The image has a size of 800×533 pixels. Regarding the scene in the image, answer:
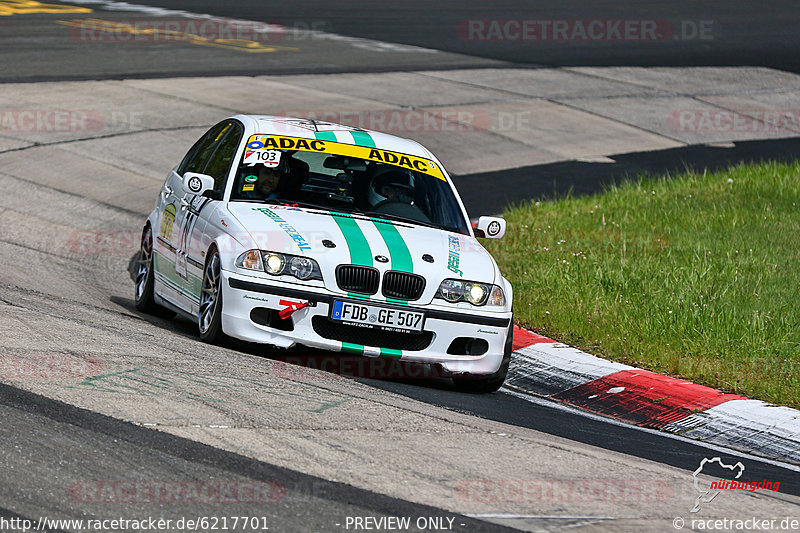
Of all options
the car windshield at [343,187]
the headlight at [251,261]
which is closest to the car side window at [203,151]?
the car windshield at [343,187]

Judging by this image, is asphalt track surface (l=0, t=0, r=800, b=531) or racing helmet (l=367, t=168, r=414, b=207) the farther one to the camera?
racing helmet (l=367, t=168, r=414, b=207)

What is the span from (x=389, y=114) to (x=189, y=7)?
12.3m

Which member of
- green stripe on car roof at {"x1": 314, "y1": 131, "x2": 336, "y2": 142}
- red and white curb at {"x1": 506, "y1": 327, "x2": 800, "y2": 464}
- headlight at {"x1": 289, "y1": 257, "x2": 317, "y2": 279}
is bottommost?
red and white curb at {"x1": 506, "y1": 327, "x2": 800, "y2": 464}

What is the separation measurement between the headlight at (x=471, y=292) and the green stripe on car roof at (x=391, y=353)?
0.43m

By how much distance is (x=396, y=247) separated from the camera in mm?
7816

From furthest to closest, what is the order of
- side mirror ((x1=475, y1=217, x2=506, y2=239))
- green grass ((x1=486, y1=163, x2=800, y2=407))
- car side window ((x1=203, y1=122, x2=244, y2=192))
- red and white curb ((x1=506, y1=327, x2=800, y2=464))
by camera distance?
side mirror ((x1=475, y1=217, x2=506, y2=239))
car side window ((x1=203, y1=122, x2=244, y2=192))
green grass ((x1=486, y1=163, x2=800, y2=407))
red and white curb ((x1=506, y1=327, x2=800, y2=464))

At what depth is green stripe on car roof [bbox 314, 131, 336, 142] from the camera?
29.3 ft

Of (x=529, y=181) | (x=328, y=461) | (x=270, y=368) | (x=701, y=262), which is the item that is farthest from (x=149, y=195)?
(x=328, y=461)

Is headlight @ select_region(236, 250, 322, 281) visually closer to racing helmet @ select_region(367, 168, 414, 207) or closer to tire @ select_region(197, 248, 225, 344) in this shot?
tire @ select_region(197, 248, 225, 344)

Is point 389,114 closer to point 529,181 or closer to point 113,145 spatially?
point 529,181

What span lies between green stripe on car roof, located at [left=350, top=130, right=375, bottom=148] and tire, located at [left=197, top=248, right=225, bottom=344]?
1598mm

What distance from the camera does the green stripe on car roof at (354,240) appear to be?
759 cm

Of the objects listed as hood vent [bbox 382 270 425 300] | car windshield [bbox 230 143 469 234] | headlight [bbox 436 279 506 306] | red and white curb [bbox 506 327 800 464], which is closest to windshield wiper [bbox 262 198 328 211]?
car windshield [bbox 230 143 469 234]

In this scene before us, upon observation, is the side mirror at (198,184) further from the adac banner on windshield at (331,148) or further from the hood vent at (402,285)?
the hood vent at (402,285)
